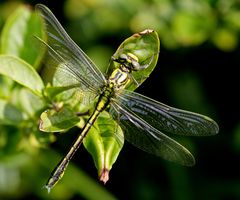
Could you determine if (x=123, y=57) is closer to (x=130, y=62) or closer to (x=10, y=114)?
(x=130, y=62)

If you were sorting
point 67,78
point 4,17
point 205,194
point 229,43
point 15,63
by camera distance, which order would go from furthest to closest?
point 4,17
point 205,194
point 229,43
point 67,78
point 15,63

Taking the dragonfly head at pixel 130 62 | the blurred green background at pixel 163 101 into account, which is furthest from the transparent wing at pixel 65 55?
the blurred green background at pixel 163 101

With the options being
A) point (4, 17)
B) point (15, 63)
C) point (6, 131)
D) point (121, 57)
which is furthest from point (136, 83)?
point (4, 17)

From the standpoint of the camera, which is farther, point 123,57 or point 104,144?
point 123,57

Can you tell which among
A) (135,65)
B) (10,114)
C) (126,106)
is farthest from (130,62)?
(10,114)

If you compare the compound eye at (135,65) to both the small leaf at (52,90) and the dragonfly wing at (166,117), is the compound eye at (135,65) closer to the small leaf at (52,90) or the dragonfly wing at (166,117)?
the dragonfly wing at (166,117)

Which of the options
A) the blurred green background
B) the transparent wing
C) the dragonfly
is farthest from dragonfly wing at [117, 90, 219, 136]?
the blurred green background

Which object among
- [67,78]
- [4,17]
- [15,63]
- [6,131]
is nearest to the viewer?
[15,63]

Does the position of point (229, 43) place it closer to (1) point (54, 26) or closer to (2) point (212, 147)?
(2) point (212, 147)
